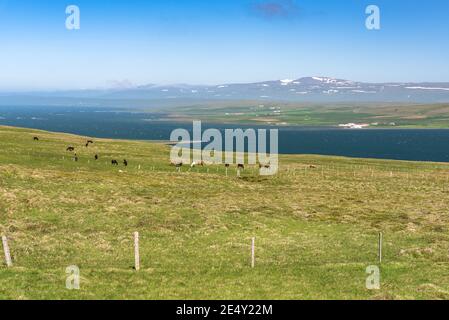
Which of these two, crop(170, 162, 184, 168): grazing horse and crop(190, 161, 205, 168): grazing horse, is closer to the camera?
crop(170, 162, 184, 168): grazing horse

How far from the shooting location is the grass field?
22.2 m

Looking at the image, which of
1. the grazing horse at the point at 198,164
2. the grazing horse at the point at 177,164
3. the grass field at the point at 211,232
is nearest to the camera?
the grass field at the point at 211,232

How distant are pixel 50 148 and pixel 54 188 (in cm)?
3726

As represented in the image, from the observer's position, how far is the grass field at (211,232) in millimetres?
22156

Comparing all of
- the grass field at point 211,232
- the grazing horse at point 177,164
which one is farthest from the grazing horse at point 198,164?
the grass field at point 211,232

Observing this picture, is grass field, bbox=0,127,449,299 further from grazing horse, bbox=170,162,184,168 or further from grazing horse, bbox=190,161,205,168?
grazing horse, bbox=190,161,205,168

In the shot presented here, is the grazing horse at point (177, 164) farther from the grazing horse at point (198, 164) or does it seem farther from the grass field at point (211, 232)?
the grass field at point (211, 232)

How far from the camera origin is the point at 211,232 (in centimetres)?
3812

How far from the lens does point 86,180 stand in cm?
5553

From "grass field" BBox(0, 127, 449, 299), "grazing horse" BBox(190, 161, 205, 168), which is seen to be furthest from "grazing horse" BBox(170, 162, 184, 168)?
"grass field" BBox(0, 127, 449, 299)

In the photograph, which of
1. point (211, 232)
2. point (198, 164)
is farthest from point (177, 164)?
point (211, 232)

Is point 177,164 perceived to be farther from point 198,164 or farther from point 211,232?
point 211,232

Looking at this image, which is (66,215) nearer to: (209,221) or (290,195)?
(209,221)
